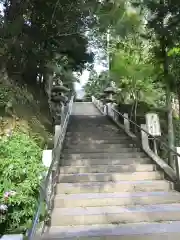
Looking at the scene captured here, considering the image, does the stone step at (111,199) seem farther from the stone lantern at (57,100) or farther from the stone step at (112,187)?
the stone lantern at (57,100)

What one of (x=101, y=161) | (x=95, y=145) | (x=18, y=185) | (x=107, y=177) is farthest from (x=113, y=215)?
(x=95, y=145)

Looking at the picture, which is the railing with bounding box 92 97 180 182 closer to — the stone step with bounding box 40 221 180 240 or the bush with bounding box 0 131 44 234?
the stone step with bounding box 40 221 180 240

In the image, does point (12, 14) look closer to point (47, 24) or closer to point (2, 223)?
point (47, 24)

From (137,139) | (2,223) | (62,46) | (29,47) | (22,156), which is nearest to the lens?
(2,223)

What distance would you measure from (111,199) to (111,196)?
0.20 metres

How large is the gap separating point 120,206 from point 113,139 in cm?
449

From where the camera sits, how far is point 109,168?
7957mm

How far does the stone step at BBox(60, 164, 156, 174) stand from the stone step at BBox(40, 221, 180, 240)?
2.56 metres

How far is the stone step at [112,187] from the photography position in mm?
6859

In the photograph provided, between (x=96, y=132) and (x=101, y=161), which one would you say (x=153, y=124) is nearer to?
(x=101, y=161)

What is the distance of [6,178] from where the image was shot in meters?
5.15

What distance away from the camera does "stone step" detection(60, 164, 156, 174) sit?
7.82m

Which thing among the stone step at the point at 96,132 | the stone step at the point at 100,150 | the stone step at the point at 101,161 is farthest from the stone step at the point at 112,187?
the stone step at the point at 96,132

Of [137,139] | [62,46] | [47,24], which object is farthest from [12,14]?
[137,139]
